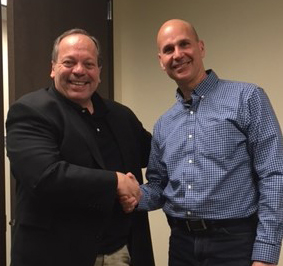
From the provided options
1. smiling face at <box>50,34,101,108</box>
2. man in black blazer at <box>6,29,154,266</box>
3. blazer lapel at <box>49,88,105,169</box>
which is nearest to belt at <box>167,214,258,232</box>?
man in black blazer at <box>6,29,154,266</box>

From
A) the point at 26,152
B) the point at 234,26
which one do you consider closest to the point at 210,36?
the point at 234,26

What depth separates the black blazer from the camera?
1.18m

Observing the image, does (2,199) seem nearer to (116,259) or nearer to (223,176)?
(116,259)

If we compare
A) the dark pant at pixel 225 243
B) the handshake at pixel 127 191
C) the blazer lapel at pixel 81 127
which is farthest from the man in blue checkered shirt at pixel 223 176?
the blazer lapel at pixel 81 127

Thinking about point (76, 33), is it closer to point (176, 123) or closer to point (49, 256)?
point (176, 123)

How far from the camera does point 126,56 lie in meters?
2.54

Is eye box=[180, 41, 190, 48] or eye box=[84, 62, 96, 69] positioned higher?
eye box=[180, 41, 190, 48]

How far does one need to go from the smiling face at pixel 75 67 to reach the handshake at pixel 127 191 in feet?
1.19

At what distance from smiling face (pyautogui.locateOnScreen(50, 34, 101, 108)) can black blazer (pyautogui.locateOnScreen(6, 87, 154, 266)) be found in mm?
71

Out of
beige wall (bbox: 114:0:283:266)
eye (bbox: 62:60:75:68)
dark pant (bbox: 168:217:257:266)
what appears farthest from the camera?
beige wall (bbox: 114:0:283:266)

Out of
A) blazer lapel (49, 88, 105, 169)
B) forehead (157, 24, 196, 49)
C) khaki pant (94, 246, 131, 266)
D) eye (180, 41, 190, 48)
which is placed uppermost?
forehead (157, 24, 196, 49)

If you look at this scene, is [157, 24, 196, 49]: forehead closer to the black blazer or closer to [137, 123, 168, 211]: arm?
[137, 123, 168, 211]: arm

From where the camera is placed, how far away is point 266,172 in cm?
124

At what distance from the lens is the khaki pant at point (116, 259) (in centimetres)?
137
